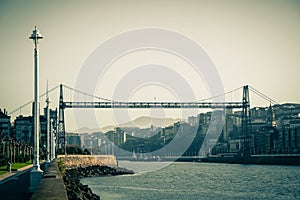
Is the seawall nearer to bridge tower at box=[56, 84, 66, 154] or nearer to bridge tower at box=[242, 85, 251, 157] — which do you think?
bridge tower at box=[56, 84, 66, 154]

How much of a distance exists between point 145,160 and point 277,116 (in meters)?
38.3

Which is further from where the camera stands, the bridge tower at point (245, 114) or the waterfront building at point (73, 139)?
the waterfront building at point (73, 139)

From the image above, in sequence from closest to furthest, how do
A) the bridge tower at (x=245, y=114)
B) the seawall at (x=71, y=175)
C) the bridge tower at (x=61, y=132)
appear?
1. the seawall at (x=71, y=175)
2. the bridge tower at (x=61, y=132)
3. the bridge tower at (x=245, y=114)

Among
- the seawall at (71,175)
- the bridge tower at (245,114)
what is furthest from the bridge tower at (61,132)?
the bridge tower at (245,114)

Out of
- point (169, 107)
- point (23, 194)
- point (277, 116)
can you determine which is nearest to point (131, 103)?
point (169, 107)

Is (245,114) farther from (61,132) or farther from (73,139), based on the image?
(73,139)

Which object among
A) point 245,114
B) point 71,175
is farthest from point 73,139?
point 71,175

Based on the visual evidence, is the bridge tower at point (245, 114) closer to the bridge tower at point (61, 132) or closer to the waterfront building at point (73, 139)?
the bridge tower at point (61, 132)

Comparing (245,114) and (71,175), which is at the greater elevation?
(245,114)

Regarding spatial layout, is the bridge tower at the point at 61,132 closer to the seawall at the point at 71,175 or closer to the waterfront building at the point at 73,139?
the seawall at the point at 71,175

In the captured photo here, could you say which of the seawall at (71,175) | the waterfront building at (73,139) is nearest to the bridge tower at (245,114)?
the seawall at (71,175)

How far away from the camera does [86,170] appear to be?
63.4m

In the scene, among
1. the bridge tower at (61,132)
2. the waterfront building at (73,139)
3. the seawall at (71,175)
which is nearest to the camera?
the seawall at (71,175)

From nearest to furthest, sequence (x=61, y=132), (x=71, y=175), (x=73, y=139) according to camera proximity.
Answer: (x=71, y=175)
(x=61, y=132)
(x=73, y=139)
